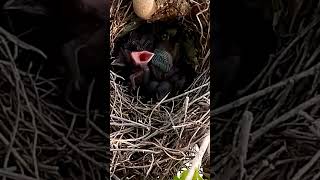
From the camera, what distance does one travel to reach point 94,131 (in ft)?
2.17

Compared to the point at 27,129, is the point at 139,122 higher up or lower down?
lower down

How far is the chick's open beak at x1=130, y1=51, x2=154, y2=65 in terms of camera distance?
112cm

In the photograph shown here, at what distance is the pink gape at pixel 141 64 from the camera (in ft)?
3.70

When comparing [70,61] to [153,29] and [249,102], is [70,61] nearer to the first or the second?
[249,102]

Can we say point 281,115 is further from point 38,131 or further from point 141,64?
point 141,64

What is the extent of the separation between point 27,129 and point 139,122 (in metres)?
0.54

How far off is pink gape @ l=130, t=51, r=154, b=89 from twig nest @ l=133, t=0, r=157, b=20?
0.08m

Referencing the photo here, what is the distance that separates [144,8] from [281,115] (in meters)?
0.55

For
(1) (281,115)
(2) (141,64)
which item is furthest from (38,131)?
(2) (141,64)

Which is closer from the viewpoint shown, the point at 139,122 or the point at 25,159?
the point at 25,159

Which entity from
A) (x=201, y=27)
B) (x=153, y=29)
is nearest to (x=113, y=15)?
(x=153, y=29)

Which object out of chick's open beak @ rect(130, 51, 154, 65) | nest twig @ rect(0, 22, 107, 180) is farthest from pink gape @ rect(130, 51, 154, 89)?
nest twig @ rect(0, 22, 107, 180)

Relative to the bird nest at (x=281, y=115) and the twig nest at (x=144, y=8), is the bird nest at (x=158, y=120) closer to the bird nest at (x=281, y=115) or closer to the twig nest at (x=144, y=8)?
the twig nest at (x=144, y=8)

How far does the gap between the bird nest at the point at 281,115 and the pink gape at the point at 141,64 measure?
481 millimetres
